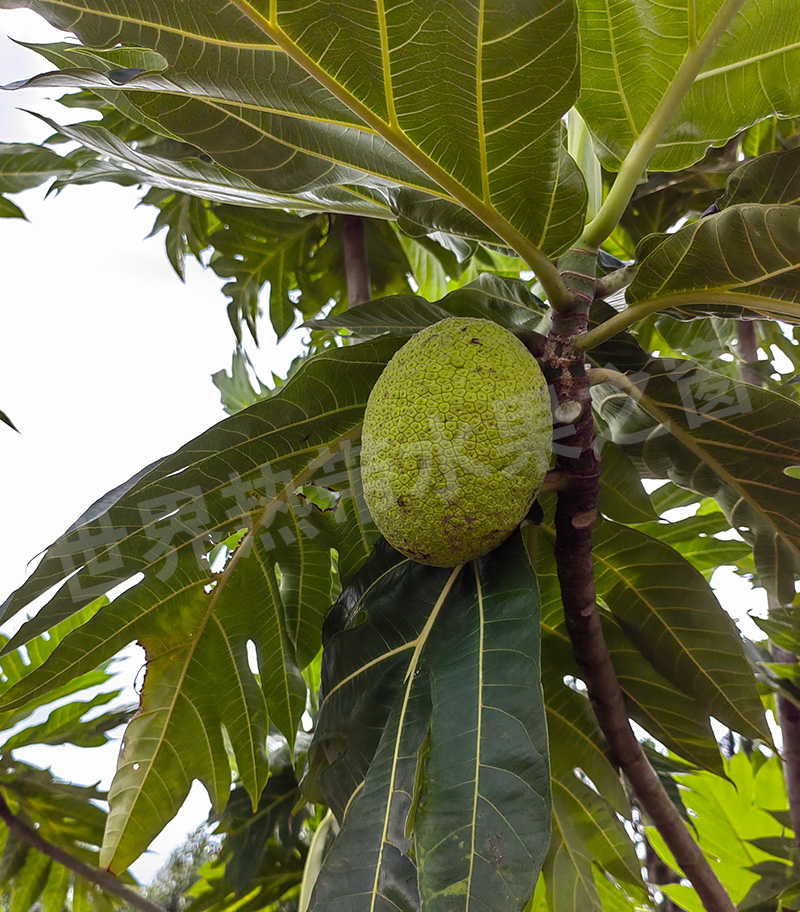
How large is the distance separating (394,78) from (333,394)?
282mm

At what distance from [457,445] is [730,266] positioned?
0.28 metres

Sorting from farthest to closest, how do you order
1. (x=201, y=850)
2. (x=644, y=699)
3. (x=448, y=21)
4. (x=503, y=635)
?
(x=201, y=850) < (x=644, y=699) < (x=503, y=635) < (x=448, y=21)

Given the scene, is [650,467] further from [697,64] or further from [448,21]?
[448,21]

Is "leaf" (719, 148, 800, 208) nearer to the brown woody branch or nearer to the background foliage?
the background foliage

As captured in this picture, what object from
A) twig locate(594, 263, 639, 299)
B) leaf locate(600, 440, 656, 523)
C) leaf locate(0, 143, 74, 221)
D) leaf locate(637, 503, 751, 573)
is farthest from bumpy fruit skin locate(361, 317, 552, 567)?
leaf locate(0, 143, 74, 221)

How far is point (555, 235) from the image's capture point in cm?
63

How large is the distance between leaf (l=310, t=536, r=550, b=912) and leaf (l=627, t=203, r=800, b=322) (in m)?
0.25

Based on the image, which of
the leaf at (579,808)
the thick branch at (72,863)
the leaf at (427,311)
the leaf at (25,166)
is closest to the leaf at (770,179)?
the leaf at (427,311)

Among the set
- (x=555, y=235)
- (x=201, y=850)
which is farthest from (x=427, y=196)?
(x=201, y=850)

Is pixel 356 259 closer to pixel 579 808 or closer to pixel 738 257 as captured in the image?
pixel 738 257

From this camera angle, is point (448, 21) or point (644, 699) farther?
point (644, 699)

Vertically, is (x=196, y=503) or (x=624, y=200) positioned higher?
(x=624, y=200)

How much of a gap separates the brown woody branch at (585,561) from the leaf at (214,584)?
169 millimetres

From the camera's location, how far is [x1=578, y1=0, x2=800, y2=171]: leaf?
62 centimetres
